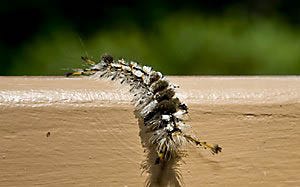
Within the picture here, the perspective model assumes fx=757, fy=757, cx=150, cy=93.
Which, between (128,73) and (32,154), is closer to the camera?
(32,154)

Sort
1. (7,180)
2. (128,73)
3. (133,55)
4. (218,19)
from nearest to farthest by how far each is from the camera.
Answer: (7,180)
(128,73)
(133,55)
(218,19)

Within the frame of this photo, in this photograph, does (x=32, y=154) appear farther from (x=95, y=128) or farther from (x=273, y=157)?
(x=273, y=157)

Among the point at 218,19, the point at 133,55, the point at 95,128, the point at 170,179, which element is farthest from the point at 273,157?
the point at 218,19

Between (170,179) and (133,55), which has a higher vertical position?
(133,55)

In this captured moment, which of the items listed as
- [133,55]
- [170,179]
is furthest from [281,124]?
[133,55]

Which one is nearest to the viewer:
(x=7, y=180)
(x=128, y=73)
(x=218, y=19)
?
(x=7, y=180)

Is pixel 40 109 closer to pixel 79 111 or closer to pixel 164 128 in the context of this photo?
pixel 79 111

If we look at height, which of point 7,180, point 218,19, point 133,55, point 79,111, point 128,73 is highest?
point 218,19
